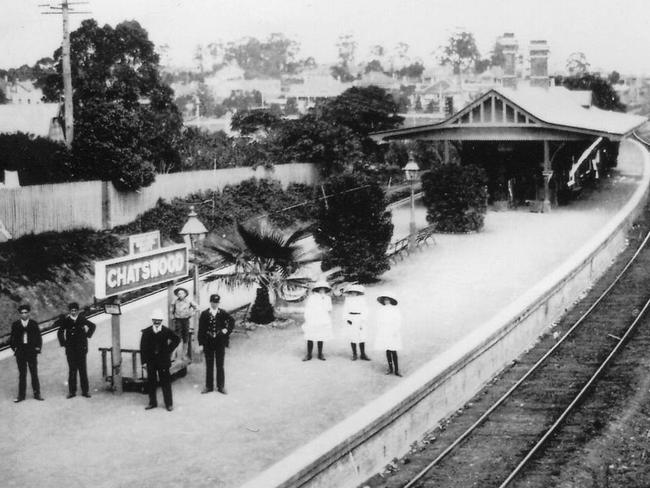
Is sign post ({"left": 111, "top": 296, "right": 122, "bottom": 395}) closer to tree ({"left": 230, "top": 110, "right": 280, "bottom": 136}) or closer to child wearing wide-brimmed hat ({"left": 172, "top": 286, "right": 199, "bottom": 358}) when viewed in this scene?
child wearing wide-brimmed hat ({"left": 172, "top": 286, "right": 199, "bottom": 358})

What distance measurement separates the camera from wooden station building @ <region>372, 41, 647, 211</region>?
105ft

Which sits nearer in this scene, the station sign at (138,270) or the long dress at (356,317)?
the station sign at (138,270)

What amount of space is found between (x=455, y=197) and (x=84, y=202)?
11.8 m

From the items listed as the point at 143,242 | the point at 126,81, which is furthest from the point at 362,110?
the point at 143,242

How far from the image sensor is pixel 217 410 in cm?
1059

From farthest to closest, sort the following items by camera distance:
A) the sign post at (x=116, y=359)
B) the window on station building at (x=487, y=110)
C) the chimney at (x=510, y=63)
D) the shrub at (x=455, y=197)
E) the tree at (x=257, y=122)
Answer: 1. the chimney at (x=510, y=63)
2. the tree at (x=257, y=122)
3. the window on station building at (x=487, y=110)
4. the shrub at (x=455, y=197)
5. the sign post at (x=116, y=359)

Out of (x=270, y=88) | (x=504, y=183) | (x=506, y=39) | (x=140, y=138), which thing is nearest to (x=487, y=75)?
(x=270, y=88)

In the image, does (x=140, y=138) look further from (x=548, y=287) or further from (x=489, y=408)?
(x=489, y=408)

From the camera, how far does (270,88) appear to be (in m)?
115

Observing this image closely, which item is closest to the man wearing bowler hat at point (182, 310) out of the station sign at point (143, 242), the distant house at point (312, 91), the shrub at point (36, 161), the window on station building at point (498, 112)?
the station sign at point (143, 242)

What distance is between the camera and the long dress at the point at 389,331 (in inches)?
469

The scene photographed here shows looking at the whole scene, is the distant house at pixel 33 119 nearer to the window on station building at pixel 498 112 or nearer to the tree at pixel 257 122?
the tree at pixel 257 122

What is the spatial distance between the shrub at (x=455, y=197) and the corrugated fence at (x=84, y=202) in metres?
7.88

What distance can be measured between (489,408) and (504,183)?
23.4 meters
